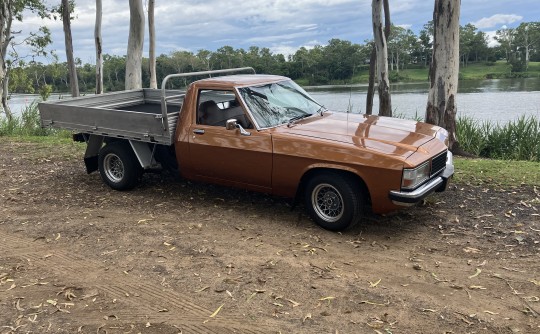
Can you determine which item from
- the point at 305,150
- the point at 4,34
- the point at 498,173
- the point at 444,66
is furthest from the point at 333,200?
the point at 4,34

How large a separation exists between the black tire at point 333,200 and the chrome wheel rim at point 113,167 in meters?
3.35

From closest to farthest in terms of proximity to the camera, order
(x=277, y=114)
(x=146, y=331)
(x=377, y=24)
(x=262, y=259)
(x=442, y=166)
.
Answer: (x=146, y=331) < (x=262, y=259) < (x=442, y=166) < (x=277, y=114) < (x=377, y=24)

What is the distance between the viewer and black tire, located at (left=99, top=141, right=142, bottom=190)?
714 centimetres

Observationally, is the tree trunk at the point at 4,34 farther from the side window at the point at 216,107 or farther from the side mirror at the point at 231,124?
the side mirror at the point at 231,124

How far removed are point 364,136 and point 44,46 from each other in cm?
2829

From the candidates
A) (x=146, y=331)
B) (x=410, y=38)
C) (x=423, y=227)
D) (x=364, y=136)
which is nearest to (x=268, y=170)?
(x=364, y=136)

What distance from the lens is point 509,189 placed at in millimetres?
6574

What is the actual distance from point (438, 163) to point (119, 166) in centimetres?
471

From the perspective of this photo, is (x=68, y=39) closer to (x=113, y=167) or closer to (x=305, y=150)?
(x=113, y=167)

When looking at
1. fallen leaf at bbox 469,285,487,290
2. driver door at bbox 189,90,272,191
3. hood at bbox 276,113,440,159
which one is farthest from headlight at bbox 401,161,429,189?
driver door at bbox 189,90,272,191

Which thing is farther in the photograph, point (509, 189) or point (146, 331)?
point (509, 189)

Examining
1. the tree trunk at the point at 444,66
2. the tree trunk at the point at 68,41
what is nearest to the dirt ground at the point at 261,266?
the tree trunk at the point at 444,66

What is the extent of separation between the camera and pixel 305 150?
536 cm

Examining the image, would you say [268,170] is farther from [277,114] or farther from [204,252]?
[204,252]
